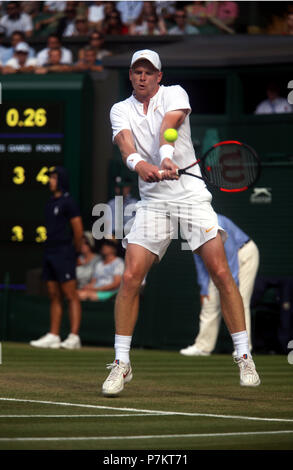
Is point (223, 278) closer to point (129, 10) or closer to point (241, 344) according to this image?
point (241, 344)

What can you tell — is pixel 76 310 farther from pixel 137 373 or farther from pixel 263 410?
pixel 263 410

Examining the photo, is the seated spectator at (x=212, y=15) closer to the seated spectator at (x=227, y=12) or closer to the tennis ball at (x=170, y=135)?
the seated spectator at (x=227, y=12)

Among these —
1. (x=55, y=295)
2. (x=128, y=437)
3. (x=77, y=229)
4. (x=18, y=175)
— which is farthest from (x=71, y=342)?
(x=128, y=437)

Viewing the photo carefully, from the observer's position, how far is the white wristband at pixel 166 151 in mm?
6738

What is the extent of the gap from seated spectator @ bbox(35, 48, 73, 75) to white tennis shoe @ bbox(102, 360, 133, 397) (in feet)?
32.3

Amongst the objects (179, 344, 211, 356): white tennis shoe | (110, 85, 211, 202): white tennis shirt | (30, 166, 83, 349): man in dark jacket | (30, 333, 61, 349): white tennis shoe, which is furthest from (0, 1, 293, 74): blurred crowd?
(110, 85, 211, 202): white tennis shirt

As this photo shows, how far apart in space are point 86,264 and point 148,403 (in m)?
8.34

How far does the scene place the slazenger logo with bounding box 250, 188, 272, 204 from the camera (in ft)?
44.2

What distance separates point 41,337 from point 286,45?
537 centimetres

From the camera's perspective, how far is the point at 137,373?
30.5ft


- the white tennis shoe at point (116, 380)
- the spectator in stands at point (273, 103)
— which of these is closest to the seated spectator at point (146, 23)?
the spectator in stands at point (273, 103)

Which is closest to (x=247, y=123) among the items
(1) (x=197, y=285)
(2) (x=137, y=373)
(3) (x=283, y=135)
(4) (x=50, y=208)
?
(3) (x=283, y=135)

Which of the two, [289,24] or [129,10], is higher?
[129,10]

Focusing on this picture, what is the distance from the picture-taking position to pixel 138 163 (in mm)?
6770
